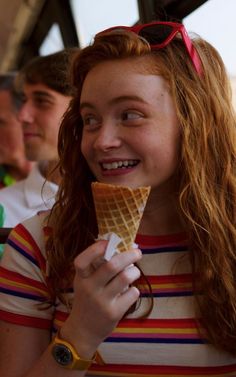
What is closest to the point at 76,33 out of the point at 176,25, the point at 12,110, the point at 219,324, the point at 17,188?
the point at 12,110

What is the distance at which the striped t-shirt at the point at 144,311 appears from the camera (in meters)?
1.08

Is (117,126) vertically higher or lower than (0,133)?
higher

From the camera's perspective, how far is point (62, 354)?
3.18ft

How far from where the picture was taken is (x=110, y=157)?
104 centimetres

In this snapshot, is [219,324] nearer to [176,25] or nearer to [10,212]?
[176,25]

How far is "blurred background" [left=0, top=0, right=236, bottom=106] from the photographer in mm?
1717

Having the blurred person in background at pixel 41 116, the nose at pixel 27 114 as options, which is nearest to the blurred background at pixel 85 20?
the blurred person in background at pixel 41 116

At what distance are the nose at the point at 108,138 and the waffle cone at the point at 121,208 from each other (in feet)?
0.31

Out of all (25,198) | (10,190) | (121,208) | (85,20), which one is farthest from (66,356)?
(85,20)

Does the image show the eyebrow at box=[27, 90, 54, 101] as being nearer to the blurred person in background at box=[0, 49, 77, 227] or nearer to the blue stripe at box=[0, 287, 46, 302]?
the blurred person in background at box=[0, 49, 77, 227]

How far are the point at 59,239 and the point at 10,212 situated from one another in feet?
3.03

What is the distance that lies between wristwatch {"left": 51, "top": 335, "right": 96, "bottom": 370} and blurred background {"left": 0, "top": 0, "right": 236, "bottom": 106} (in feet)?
2.16

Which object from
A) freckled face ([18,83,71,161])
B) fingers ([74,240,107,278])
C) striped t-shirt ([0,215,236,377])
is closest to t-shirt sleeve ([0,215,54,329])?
striped t-shirt ([0,215,236,377])

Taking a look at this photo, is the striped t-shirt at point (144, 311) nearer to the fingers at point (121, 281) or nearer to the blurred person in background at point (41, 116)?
the fingers at point (121, 281)
